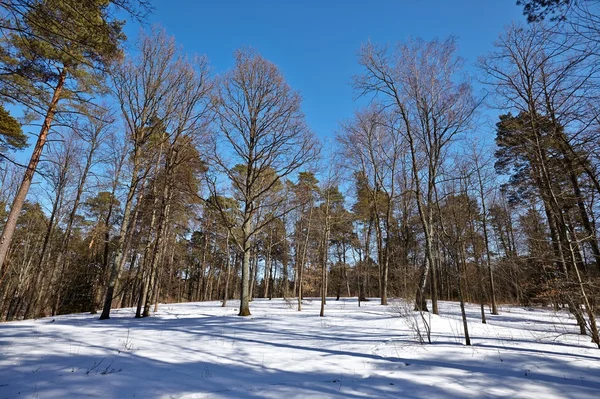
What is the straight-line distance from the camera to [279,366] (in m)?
4.57

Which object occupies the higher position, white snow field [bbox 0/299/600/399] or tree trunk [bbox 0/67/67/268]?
tree trunk [bbox 0/67/67/268]

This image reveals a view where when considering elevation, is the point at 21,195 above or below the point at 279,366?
above

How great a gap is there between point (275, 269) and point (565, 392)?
33.7 metres

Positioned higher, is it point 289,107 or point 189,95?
point 189,95

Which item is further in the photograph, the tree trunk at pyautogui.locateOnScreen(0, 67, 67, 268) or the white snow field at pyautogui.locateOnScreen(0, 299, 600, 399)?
the tree trunk at pyautogui.locateOnScreen(0, 67, 67, 268)

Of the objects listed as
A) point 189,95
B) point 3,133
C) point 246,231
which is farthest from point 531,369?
point 3,133

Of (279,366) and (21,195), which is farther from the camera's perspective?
(21,195)

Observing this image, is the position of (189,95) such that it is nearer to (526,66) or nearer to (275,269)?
(526,66)

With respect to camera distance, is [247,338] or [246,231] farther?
[246,231]

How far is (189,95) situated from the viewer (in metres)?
13.1

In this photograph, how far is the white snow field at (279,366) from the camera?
11.5ft

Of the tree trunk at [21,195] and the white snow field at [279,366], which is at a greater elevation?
the tree trunk at [21,195]

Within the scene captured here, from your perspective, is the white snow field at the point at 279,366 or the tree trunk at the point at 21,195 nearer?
the white snow field at the point at 279,366

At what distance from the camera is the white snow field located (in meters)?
3.49
